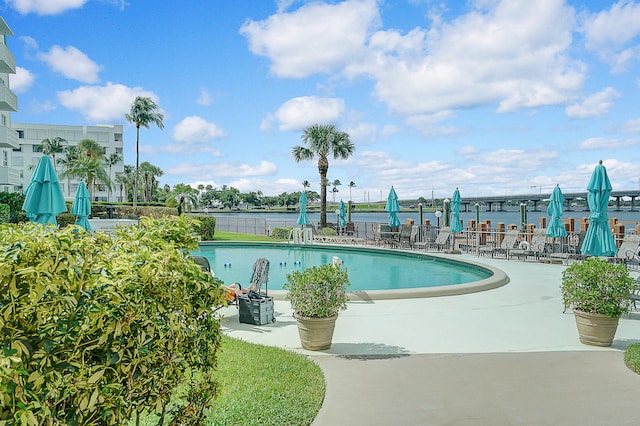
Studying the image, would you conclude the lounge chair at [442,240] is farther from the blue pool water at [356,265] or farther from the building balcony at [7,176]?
the building balcony at [7,176]

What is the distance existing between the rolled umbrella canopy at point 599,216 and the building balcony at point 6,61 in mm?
33195

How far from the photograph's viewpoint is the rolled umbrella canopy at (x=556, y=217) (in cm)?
1773

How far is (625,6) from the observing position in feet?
44.5

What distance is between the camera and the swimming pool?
12453 millimetres

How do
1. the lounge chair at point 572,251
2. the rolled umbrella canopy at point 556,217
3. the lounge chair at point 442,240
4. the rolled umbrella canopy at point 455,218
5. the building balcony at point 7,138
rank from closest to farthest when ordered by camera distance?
the lounge chair at point 572,251
the rolled umbrella canopy at point 556,217
the rolled umbrella canopy at point 455,218
the lounge chair at point 442,240
the building balcony at point 7,138

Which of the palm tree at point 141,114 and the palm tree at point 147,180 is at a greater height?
the palm tree at point 141,114

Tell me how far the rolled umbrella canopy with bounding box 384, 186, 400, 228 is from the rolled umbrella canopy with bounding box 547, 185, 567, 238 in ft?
27.3

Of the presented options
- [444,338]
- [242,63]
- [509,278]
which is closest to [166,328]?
[444,338]

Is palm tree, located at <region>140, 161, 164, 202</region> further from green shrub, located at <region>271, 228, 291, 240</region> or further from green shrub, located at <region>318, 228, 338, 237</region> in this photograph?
green shrub, located at <region>318, 228, 338, 237</region>

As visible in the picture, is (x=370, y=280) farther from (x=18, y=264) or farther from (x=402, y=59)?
(x=18, y=264)

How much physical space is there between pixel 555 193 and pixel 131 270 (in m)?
19.6

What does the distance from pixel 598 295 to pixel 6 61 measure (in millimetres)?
35048

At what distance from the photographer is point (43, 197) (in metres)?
8.71

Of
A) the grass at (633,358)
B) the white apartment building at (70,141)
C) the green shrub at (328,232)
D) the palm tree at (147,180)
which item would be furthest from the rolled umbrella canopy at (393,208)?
the palm tree at (147,180)
